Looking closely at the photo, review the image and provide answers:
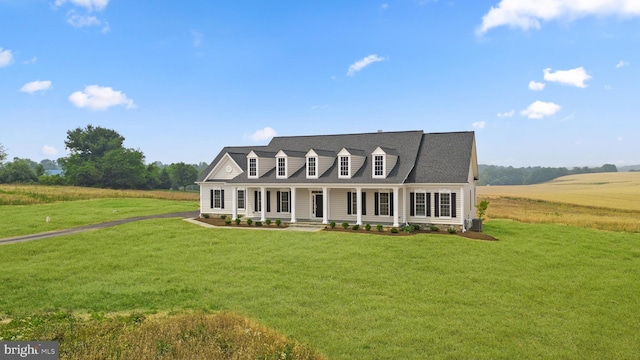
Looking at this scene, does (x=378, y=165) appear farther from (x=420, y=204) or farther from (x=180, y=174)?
(x=180, y=174)

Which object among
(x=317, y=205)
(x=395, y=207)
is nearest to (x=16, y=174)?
(x=317, y=205)

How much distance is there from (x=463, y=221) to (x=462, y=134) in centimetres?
761

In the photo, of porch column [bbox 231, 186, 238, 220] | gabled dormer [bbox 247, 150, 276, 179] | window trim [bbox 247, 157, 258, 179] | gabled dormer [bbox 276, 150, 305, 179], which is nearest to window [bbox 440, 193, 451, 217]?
gabled dormer [bbox 276, 150, 305, 179]

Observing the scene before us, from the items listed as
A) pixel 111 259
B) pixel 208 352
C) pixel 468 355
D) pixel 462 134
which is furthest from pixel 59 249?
pixel 462 134

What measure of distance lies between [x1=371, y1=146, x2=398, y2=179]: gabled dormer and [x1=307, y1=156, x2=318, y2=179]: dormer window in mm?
4332

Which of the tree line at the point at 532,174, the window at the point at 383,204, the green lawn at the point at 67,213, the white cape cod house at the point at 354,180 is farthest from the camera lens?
the tree line at the point at 532,174

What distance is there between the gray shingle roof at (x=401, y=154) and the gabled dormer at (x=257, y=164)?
1.11 ft

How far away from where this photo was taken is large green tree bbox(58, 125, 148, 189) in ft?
308

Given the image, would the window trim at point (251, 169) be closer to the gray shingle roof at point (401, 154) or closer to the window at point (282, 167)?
the gray shingle roof at point (401, 154)

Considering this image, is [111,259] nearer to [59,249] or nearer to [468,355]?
[59,249]

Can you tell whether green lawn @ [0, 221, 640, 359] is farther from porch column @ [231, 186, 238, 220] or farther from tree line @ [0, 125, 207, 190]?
tree line @ [0, 125, 207, 190]

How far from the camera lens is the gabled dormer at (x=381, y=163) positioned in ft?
102

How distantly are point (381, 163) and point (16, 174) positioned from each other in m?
94.1

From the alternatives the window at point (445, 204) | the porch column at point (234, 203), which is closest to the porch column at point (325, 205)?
the porch column at point (234, 203)
